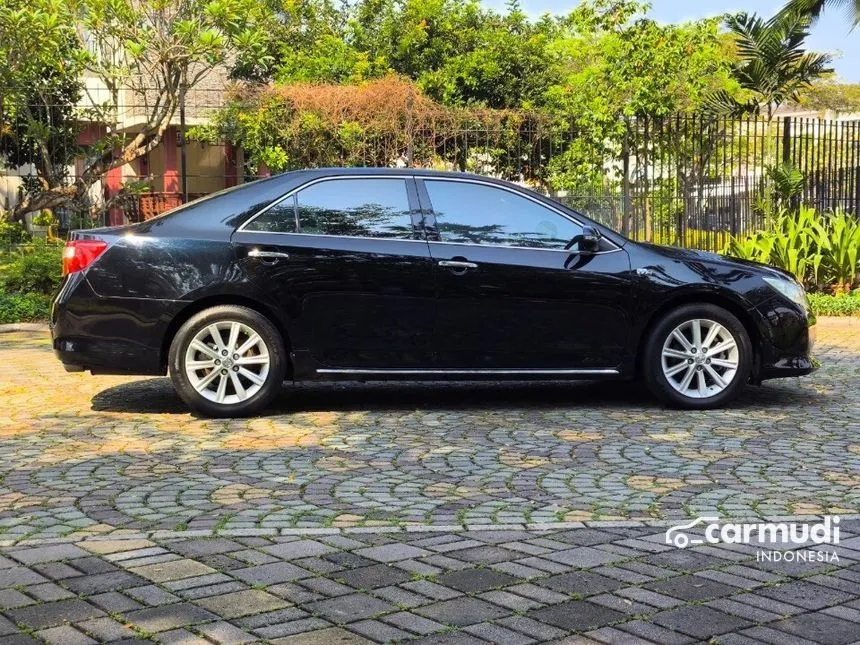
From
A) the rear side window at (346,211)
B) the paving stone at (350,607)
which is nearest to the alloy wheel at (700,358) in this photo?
the rear side window at (346,211)

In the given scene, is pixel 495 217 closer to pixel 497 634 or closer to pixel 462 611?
pixel 462 611

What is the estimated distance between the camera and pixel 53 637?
11.9 ft

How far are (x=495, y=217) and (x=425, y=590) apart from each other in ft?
14.4

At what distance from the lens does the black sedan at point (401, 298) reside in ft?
25.3


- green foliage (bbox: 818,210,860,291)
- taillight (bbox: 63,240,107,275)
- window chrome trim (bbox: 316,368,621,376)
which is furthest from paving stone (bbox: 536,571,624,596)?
green foliage (bbox: 818,210,860,291)

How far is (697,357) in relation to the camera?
8.21 meters

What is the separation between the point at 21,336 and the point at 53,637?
9.78 metres

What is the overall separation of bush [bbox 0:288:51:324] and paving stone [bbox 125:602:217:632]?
10428 mm

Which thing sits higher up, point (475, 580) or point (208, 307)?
point (208, 307)

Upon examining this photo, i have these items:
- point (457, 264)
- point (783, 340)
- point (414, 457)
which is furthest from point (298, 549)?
point (783, 340)

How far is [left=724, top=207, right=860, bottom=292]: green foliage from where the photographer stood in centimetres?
1614

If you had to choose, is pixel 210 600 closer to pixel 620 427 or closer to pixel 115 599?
pixel 115 599

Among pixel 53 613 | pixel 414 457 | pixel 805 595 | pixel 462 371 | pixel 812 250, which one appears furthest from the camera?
pixel 812 250

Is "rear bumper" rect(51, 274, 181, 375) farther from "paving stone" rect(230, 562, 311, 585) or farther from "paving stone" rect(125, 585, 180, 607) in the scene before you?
"paving stone" rect(125, 585, 180, 607)
